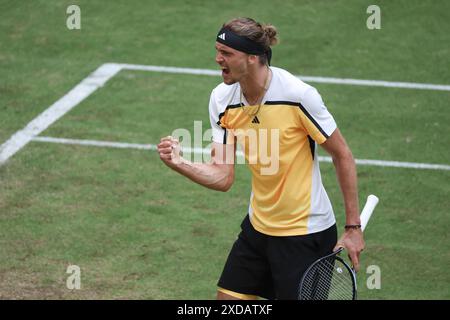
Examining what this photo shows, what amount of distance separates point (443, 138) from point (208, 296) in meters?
4.11

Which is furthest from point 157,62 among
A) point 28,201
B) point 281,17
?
point 28,201

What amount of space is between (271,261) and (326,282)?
383mm

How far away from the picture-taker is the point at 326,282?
19.3 ft

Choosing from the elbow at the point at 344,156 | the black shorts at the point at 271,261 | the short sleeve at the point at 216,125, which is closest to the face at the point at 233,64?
the short sleeve at the point at 216,125

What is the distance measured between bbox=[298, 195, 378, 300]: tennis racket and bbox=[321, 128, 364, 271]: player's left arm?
Result: 0.09 metres

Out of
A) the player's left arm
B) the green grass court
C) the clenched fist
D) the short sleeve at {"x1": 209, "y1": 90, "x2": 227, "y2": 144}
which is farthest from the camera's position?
the green grass court

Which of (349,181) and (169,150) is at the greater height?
(169,150)

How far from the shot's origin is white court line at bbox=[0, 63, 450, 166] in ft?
34.8

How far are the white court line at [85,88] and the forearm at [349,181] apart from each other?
526cm

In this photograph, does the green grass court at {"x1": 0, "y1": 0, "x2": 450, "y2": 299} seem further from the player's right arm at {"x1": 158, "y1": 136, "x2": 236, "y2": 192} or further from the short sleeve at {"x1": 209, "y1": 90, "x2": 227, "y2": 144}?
the short sleeve at {"x1": 209, "y1": 90, "x2": 227, "y2": 144}

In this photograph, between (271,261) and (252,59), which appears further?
(271,261)

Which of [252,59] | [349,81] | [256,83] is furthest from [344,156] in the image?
[349,81]

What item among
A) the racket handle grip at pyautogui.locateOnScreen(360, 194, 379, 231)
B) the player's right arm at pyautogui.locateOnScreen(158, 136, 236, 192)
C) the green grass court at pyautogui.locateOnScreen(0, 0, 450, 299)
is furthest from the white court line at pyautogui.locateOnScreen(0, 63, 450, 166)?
the racket handle grip at pyautogui.locateOnScreen(360, 194, 379, 231)

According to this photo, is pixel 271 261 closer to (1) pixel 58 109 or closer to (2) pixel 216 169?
(2) pixel 216 169
